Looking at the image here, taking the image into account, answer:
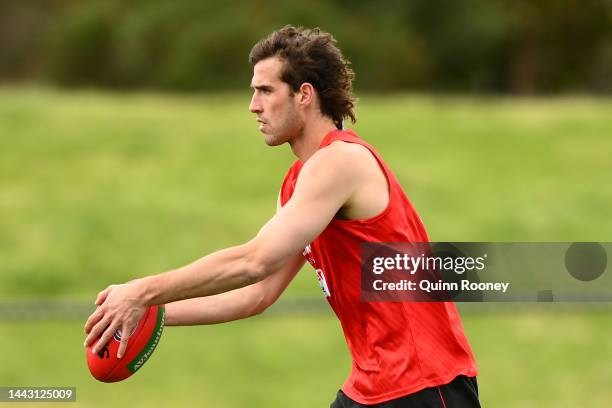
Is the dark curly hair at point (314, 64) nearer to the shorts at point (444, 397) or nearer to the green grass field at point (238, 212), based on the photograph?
the shorts at point (444, 397)

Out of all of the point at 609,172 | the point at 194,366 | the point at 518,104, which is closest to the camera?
the point at 194,366

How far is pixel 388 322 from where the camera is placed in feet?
15.5

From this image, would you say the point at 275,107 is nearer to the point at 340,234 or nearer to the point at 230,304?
the point at 340,234

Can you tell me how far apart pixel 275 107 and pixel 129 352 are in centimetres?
118

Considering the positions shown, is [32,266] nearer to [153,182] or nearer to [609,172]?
[153,182]

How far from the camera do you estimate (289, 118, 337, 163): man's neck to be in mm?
4855

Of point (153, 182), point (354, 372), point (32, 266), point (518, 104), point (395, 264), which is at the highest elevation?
point (518, 104)

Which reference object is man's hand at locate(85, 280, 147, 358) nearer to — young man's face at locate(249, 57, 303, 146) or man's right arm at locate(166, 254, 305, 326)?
man's right arm at locate(166, 254, 305, 326)

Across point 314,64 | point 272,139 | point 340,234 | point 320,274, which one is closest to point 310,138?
point 272,139

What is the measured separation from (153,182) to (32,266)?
292 cm

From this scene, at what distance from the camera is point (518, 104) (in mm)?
22328

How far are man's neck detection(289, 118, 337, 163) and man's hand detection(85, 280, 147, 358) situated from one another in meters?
0.94

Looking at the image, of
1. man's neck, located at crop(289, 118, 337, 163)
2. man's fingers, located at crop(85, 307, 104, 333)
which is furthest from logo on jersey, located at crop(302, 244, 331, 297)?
man's fingers, located at crop(85, 307, 104, 333)

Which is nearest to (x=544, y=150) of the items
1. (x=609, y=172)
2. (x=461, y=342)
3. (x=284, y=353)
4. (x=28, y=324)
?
(x=609, y=172)
